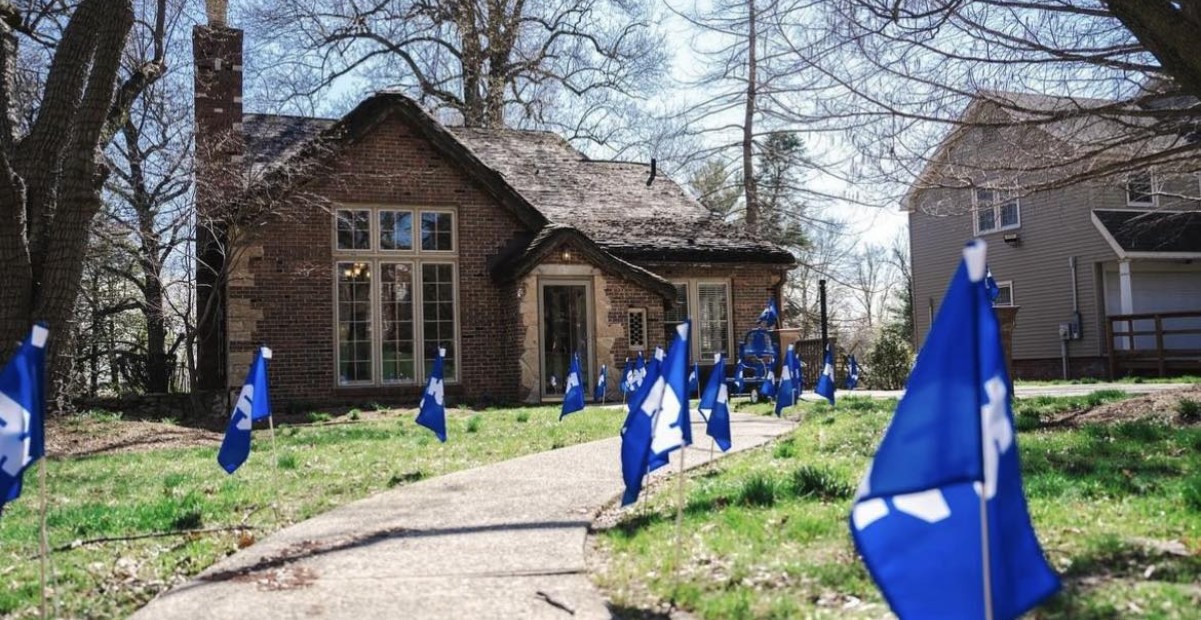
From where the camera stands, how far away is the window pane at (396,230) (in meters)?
18.2

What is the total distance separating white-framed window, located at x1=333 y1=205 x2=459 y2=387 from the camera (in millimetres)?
17703

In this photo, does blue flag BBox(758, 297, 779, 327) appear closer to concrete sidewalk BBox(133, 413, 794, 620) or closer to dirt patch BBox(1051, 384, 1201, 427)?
dirt patch BBox(1051, 384, 1201, 427)

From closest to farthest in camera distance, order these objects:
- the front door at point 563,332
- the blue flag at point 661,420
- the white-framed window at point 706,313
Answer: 1. the blue flag at point 661,420
2. the front door at point 563,332
3. the white-framed window at point 706,313

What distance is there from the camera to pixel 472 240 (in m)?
18.6

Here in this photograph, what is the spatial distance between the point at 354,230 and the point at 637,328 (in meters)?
5.53

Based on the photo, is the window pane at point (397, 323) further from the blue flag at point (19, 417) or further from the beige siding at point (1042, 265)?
the beige siding at point (1042, 265)

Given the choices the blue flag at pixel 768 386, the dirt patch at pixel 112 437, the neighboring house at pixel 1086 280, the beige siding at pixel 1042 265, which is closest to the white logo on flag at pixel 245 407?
the dirt patch at pixel 112 437

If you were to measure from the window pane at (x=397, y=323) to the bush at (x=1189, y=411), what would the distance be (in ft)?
39.7

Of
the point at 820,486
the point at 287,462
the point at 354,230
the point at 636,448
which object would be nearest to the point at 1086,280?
the point at 354,230

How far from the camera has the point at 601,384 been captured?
17.8 m

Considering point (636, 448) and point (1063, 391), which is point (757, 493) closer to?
point (636, 448)

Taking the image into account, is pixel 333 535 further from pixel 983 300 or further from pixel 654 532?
pixel 983 300

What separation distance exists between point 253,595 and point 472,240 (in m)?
13.9

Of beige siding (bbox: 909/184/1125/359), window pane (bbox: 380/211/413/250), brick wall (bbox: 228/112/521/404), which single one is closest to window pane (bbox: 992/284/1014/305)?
beige siding (bbox: 909/184/1125/359)
